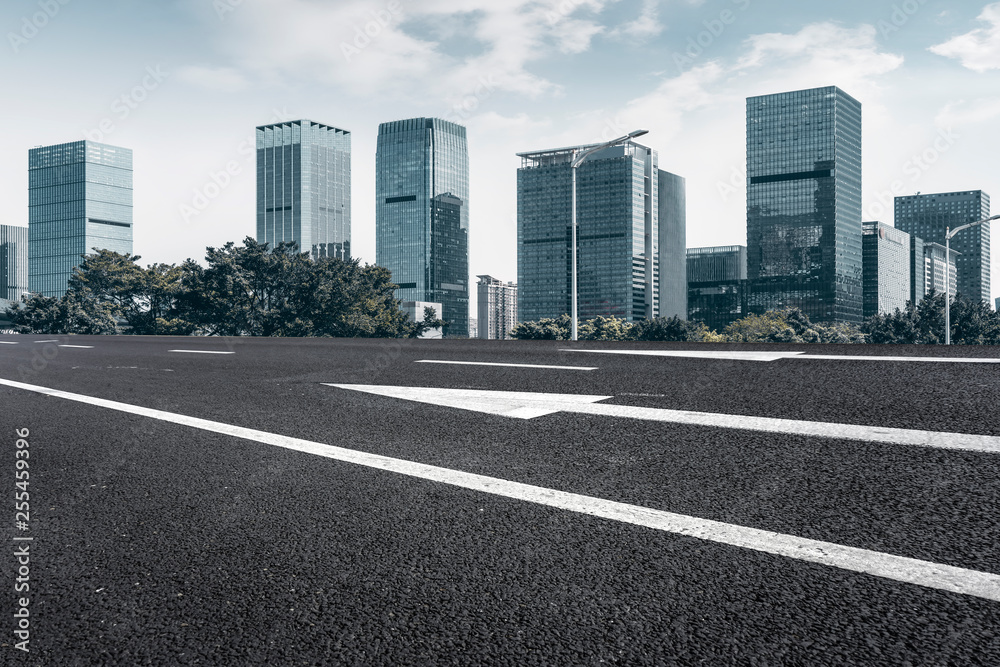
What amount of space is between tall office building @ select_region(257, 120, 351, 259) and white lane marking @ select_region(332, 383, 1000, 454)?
12677 centimetres

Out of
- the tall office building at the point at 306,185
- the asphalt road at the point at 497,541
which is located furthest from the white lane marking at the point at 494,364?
the tall office building at the point at 306,185

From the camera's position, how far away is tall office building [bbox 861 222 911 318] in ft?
589

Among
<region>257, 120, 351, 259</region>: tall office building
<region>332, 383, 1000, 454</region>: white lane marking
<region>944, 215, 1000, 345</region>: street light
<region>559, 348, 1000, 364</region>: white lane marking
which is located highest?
<region>257, 120, 351, 259</region>: tall office building

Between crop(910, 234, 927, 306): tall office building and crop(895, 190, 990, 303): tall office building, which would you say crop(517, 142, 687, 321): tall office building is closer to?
crop(910, 234, 927, 306): tall office building

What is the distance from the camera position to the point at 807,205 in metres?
181

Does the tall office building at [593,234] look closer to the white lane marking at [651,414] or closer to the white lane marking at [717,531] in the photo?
the white lane marking at [651,414]

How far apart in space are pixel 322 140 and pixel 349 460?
148 m

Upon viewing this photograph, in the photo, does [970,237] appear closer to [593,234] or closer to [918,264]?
[918,264]

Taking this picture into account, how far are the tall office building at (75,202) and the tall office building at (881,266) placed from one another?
164746 mm

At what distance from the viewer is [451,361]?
10.3 m

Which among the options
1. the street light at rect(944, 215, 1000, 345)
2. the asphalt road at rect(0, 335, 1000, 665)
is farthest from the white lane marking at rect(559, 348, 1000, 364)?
the street light at rect(944, 215, 1000, 345)

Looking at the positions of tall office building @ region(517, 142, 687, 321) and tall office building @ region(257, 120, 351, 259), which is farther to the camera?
tall office building @ region(517, 142, 687, 321)

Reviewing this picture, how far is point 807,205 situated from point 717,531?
19699 centimetres

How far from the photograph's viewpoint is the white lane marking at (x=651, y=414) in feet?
14.0
